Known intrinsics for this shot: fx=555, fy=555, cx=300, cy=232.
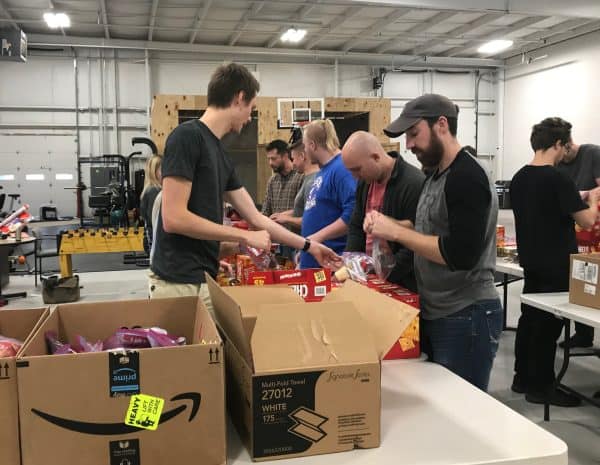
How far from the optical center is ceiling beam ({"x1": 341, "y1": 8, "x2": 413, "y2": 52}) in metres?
10.4

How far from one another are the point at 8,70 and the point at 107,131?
2.55 metres

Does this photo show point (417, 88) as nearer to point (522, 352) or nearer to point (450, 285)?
point (522, 352)

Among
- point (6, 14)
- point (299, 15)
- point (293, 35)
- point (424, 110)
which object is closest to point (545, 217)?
point (424, 110)

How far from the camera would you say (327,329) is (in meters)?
1.15

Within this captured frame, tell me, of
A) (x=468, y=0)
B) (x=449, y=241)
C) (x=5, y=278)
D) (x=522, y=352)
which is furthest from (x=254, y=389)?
(x=468, y=0)

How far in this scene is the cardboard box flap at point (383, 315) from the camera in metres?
1.26

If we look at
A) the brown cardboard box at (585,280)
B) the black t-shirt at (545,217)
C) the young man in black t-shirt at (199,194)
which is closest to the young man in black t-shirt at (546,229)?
the black t-shirt at (545,217)

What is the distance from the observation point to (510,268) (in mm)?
3750

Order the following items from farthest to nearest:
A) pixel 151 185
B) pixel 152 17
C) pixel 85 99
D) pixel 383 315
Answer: pixel 85 99, pixel 152 17, pixel 151 185, pixel 383 315

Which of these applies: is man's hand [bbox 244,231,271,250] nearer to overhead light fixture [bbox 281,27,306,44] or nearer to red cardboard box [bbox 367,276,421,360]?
red cardboard box [bbox 367,276,421,360]

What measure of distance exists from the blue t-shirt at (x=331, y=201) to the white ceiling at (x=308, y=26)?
631cm

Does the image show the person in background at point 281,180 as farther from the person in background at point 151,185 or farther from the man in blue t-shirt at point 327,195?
the man in blue t-shirt at point 327,195

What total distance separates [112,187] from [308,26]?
5.26 meters

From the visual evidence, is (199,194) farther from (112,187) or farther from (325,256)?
(112,187)
